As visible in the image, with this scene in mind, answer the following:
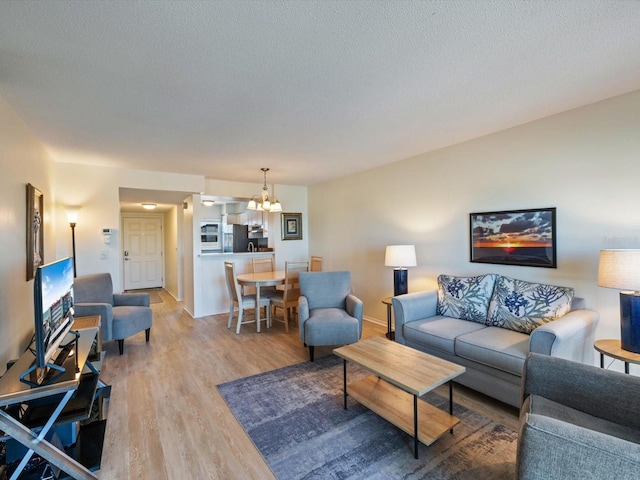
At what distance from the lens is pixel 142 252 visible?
25.7 feet

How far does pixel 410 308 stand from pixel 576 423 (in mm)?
1668

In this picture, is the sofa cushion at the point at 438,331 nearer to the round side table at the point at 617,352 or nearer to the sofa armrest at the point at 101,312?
the round side table at the point at 617,352

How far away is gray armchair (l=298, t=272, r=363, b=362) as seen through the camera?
3.14 metres

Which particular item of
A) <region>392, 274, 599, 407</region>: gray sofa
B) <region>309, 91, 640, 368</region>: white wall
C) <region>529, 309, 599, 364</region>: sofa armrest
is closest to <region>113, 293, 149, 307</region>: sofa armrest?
<region>309, 91, 640, 368</region>: white wall

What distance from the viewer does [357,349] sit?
2.36m

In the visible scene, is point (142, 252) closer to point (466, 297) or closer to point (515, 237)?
point (466, 297)

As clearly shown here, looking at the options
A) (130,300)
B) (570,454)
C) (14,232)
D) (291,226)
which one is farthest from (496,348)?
(291,226)

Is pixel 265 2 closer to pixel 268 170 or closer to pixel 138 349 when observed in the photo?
pixel 268 170

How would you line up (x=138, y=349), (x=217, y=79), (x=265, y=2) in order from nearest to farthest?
1. (x=265, y=2)
2. (x=217, y=79)
3. (x=138, y=349)

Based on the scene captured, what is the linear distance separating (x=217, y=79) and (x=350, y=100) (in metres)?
0.96

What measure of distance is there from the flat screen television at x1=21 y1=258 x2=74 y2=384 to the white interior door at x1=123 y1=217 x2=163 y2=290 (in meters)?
6.11

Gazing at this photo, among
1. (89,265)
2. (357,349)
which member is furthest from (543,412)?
(89,265)

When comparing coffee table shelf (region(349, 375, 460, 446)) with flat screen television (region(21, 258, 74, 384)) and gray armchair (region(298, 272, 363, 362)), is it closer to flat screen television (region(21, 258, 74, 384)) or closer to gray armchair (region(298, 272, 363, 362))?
gray armchair (region(298, 272, 363, 362))

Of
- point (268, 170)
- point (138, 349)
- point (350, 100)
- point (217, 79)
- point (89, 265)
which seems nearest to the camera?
point (217, 79)
